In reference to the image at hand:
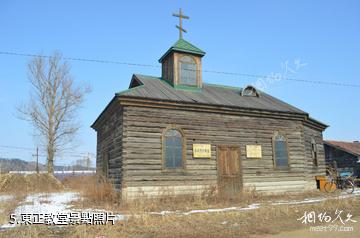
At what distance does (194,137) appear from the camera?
13648mm

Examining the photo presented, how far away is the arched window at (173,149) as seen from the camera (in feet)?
42.3

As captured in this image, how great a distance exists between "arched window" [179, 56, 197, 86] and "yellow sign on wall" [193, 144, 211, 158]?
4.08m

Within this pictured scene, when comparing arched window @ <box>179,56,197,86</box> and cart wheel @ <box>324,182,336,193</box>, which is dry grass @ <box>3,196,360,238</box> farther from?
arched window @ <box>179,56,197,86</box>

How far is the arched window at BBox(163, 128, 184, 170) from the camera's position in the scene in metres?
12.9

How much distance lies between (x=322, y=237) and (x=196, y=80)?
1122cm

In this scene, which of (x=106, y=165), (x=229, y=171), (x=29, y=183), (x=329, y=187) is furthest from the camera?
(x=29, y=183)

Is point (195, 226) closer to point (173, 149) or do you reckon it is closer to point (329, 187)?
point (173, 149)

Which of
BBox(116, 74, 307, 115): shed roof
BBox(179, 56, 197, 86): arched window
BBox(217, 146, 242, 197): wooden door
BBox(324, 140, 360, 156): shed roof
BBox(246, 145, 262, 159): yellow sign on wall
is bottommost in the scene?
BBox(217, 146, 242, 197): wooden door

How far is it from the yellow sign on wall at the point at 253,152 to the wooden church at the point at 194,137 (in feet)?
0.16

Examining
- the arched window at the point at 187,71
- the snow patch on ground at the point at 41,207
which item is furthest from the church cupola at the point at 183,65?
the snow patch on ground at the point at 41,207

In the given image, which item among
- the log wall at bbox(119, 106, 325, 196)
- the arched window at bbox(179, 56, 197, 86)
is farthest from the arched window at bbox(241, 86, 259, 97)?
the arched window at bbox(179, 56, 197, 86)

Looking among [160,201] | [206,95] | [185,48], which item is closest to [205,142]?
[206,95]

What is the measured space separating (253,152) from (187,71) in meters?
5.63

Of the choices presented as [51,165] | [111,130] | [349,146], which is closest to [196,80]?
[111,130]
